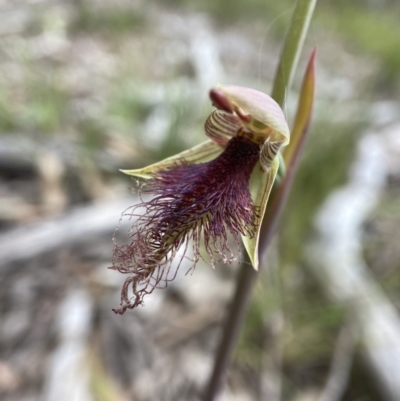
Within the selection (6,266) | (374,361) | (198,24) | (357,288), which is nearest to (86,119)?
(6,266)

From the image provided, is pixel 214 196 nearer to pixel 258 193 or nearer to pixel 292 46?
pixel 258 193

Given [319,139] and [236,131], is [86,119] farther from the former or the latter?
[236,131]

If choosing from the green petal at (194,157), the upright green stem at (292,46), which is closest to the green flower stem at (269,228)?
the upright green stem at (292,46)

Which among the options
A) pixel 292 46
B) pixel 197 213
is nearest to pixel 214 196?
pixel 197 213

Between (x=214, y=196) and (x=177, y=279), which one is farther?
(x=177, y=279)

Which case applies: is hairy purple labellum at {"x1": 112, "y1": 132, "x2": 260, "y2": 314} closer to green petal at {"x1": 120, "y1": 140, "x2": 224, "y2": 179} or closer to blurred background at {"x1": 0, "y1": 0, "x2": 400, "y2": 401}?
green petal at {"x1": 120, "y1": 140, "x2": 224, "y2": 179}

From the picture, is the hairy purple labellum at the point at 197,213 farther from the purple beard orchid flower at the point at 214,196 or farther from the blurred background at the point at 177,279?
the blurred background at the point at 177,279
